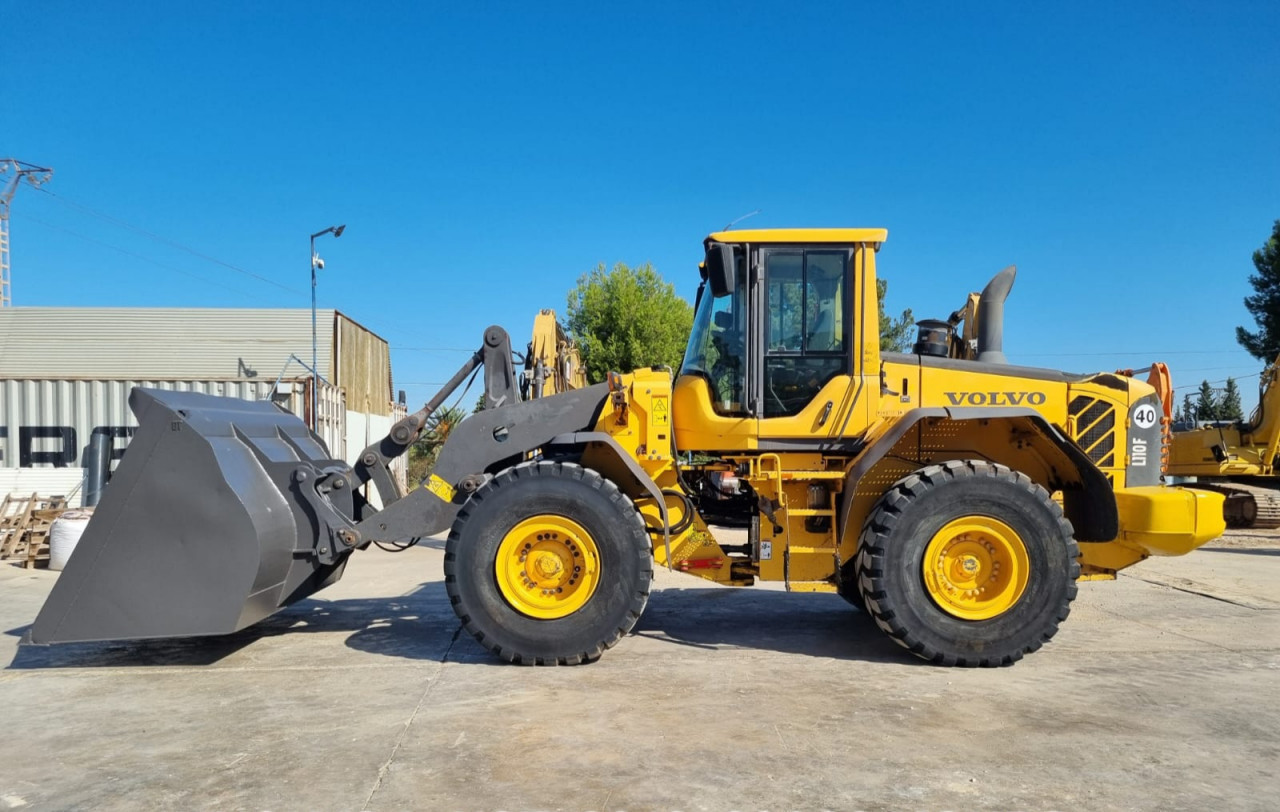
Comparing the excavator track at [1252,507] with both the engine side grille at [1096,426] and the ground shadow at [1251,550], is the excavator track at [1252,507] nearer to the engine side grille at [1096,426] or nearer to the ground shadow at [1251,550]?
the ground shadow at [1251,550]

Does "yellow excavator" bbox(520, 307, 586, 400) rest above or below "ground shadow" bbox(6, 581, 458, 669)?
above

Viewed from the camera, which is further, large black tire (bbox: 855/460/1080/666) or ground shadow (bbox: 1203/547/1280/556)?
ground shadow (bbox: 1203/547/1280/556)

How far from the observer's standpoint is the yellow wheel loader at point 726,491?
525 cm

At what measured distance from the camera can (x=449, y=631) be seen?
6664 millimetres

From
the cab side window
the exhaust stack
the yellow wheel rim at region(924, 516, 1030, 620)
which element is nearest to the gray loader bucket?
the cab side window

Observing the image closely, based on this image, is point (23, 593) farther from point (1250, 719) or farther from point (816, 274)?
point (1250, 719)

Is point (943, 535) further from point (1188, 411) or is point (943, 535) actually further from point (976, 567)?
point (1188, 411)

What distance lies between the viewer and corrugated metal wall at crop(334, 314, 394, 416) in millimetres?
18891

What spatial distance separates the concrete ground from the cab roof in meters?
2.81

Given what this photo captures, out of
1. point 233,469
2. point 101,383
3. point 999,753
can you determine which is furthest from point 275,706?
point 101,383

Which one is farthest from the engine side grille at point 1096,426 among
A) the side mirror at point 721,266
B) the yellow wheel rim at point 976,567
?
the side mirror at point 721,266

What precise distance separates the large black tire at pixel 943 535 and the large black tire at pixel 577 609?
4.92ft

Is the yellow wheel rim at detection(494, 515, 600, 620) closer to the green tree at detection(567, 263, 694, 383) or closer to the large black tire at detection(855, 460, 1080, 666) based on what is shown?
the large black tire at detection(855, 460, 1080, 666)

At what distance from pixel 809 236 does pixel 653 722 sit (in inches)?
131
